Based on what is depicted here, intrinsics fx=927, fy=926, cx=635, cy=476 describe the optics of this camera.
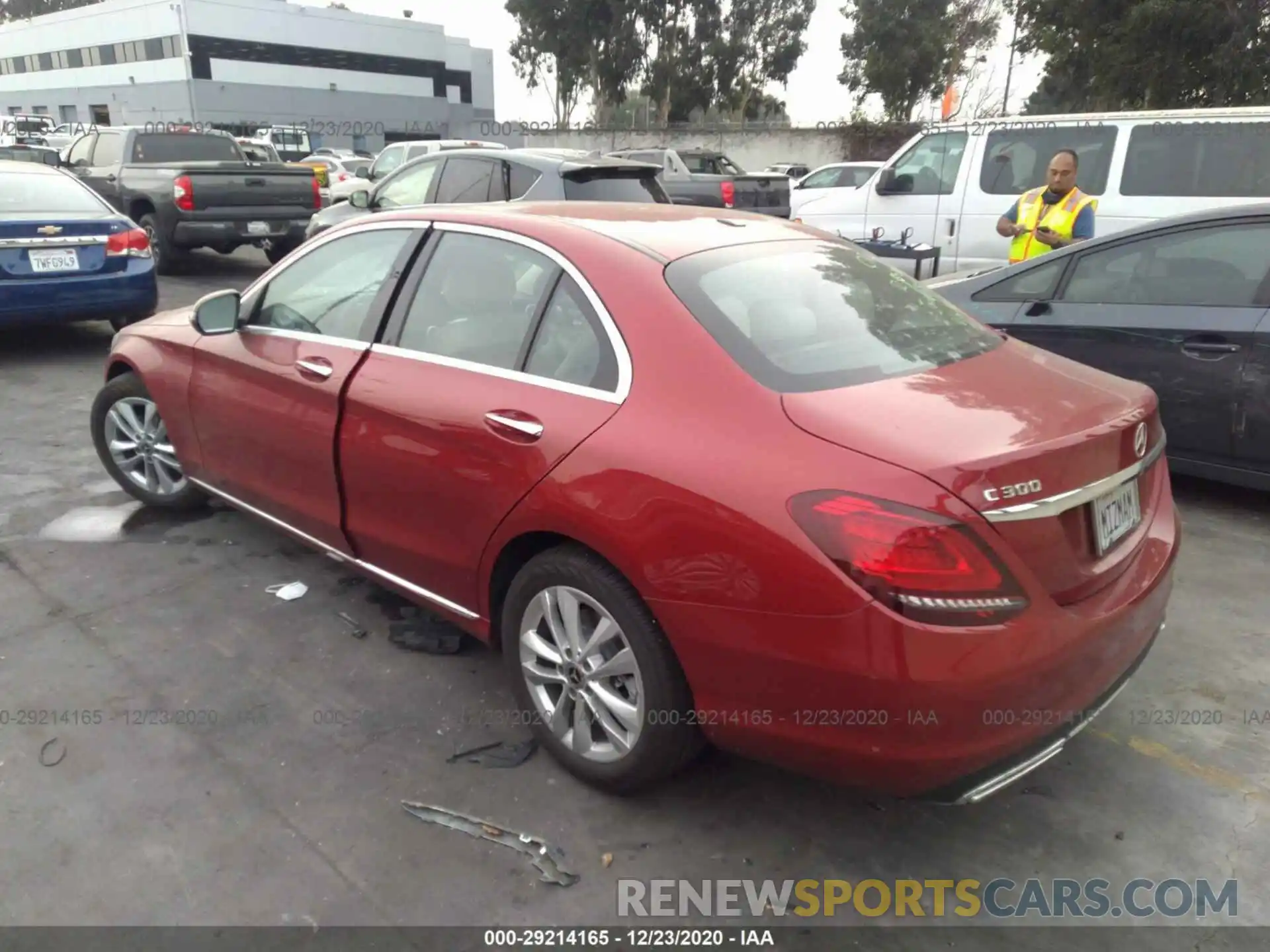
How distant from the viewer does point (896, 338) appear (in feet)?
9.24

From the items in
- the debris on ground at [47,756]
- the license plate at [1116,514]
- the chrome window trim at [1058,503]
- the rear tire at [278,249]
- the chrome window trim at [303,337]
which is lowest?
the debris on ground at [47,756]

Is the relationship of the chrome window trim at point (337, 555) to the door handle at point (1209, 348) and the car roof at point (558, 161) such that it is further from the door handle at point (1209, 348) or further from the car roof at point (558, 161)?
the car roof at point (558, 161)

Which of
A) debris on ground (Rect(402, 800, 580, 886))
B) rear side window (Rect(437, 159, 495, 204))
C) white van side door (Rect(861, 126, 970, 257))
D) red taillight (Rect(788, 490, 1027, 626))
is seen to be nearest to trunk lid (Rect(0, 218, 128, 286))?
rear side window (Rect(437, 159, 495, 204))

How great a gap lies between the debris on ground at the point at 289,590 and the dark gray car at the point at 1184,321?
392cm

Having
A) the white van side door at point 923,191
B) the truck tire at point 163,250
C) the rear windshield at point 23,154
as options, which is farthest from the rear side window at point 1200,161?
the rear windshield at point 23,154

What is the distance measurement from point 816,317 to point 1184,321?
2.84 metres

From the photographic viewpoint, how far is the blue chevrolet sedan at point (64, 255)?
7.08 meters

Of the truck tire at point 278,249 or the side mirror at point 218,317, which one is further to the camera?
the truck tire at point 278,249

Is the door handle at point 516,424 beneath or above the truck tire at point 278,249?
above

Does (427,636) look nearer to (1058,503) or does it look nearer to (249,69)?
(1058,503)

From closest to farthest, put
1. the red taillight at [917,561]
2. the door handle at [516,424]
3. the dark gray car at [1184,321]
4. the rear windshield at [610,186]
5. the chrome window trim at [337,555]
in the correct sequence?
the red taillight at [917,561] < the door handle at [516,424] < the chrome window trim at [337,555] < the dark gray car at [1184,321] < the rear windshield at [610,186]

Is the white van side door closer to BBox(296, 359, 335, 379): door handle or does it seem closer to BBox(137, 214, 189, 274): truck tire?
BBox(296, 359, 335, 379): door handle

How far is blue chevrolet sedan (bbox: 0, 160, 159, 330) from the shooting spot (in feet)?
23.2
